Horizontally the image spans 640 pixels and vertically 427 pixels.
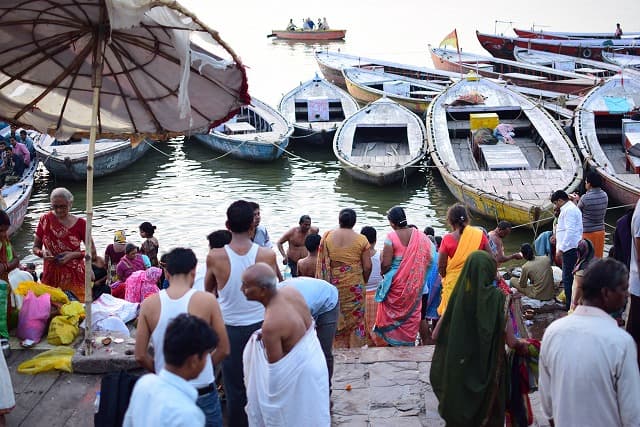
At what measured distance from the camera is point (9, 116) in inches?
226

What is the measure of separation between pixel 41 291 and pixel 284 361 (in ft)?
Answer: 9.76

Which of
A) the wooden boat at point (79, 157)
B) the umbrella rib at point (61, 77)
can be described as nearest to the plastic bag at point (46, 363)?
the umbrella rib at point (61, 77)

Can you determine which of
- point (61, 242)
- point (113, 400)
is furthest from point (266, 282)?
point (61, 242)

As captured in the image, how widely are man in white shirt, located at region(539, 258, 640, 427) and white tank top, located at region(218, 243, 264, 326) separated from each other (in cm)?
176

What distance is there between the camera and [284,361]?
3.57 metres

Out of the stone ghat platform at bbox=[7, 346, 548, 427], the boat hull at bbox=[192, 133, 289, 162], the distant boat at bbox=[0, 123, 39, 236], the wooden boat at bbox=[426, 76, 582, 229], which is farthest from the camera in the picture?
the boat hull at bbox=[192, 133, 289, 162]

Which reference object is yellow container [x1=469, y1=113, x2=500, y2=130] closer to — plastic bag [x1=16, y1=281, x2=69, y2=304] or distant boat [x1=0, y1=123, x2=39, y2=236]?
distant boat [x1=0, y1=123, x2=39, y2=236]

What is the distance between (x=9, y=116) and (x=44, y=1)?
1.24 m

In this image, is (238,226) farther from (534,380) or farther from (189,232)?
(189,232)

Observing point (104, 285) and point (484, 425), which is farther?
point (104, 285)

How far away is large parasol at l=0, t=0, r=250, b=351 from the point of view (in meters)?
4.94

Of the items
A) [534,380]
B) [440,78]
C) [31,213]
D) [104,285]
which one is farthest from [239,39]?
[534,380]

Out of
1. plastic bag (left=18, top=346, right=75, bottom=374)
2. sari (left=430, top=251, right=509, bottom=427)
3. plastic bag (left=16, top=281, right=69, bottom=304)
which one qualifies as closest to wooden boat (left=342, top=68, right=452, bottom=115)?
plastic bag (left=16, top=281, right=69, bottom=304)

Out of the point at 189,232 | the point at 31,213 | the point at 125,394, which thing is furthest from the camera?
the point at 31,213
